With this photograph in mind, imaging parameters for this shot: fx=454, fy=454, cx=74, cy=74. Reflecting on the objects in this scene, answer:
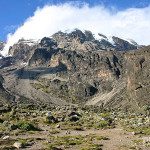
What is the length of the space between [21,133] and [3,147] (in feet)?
60.1

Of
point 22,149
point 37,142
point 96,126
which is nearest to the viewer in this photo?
point 22,149

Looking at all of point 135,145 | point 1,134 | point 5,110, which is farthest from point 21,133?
point 5,110

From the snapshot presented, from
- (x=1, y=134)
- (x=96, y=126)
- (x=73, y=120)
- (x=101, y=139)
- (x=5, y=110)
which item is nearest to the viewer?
(x=101, y=139)

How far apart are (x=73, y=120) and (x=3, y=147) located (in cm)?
5513

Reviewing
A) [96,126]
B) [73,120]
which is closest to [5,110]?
[73,120]

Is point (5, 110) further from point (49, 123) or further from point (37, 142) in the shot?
point (37, 142)

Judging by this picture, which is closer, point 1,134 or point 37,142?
point 37,142

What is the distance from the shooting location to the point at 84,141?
187ft

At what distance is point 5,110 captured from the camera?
133 meters

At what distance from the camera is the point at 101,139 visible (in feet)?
198

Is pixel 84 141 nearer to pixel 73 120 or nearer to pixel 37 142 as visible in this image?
pixel 37 142

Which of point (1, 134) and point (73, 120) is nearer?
point (1, 134)

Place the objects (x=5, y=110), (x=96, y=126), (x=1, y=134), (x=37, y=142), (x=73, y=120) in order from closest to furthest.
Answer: (x=37, y=142) < (x=1, y=134) < (x=96, y=126) < (x=73, y=120) < (x=5, y=110)

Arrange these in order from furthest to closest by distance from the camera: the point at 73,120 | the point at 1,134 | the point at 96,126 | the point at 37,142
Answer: the point at 73,120 < the point at 96,126 < the point at 1,134 < the point at 37,142
